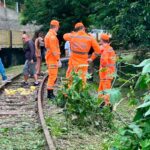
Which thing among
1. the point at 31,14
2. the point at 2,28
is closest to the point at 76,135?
the point at 2,28

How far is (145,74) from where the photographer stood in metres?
3.62

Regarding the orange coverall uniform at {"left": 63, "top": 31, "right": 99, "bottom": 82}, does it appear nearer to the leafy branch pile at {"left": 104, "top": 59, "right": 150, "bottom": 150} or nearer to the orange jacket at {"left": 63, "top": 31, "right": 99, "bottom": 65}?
the orange jacket at {"left": 63, "top": 31, "right": 99, "bottom": 65}

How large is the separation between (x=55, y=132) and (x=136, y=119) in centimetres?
462

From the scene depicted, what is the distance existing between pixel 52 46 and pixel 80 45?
1041 millimetres

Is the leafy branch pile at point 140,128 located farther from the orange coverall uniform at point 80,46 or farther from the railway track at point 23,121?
the orange coverall uniform at point 80,46

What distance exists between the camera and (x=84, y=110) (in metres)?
9.17

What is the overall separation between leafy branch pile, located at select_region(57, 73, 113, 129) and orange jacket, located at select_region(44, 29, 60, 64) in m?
2.53

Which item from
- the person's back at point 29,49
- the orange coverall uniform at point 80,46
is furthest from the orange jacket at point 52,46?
the person's back at point 29,49

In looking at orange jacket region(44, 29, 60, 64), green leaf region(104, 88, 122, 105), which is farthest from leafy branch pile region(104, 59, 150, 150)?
orange jacket region(44, 29, 60, 64)

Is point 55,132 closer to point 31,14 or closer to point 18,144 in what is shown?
point 18,144

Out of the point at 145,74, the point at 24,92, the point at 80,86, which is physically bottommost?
the point at 24,92

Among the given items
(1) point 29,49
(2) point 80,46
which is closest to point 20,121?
(2) point 80,46

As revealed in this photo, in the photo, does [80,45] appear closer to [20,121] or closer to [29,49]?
[20,121]

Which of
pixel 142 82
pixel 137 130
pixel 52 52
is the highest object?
pixel 142 82
